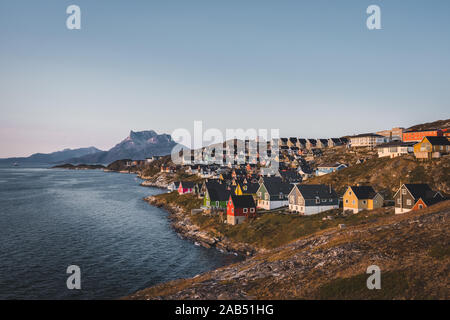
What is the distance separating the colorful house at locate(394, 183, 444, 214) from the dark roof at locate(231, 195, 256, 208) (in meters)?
31.8

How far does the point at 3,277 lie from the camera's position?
49.7 metres

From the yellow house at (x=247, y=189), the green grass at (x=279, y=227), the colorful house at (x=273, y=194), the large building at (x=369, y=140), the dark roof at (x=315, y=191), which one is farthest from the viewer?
the large building at (x=369, y=140)

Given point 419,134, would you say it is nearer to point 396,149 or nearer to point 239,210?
point 396,149

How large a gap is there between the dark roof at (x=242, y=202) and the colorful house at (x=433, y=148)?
57.0 metres

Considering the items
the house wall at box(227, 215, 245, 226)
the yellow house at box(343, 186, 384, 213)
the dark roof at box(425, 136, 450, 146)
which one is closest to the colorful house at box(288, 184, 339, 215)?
the yellow house at box(343, 186, 384, 213)

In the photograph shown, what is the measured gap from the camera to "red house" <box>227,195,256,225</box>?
254ft

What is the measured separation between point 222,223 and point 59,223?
46246 millimetres

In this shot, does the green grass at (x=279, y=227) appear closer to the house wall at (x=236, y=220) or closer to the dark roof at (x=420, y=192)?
the house wall at (x=236, y=220)

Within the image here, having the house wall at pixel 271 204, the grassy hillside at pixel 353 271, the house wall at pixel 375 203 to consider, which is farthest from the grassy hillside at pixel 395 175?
the grassy hillside at pixel 353 271

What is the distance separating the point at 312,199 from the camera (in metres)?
76.4

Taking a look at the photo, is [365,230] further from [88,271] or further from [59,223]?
[59,223]

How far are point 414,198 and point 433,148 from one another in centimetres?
4521

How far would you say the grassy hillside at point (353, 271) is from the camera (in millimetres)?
28125
